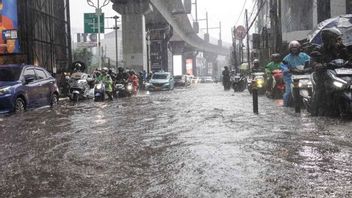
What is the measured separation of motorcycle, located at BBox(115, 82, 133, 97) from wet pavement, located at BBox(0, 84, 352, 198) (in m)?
13.1

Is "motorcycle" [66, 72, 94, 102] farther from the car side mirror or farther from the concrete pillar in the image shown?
the concrete pillar

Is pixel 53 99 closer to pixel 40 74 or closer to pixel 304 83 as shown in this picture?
pixel 40 74

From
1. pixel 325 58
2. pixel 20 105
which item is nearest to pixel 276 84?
pixel 325 58

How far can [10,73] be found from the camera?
1393cm

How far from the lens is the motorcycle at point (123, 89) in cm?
2278

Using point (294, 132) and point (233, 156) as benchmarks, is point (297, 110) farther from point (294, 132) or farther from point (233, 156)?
point (233, 156)

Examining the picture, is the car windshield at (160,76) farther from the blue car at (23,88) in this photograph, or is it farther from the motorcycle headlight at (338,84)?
the motorcycle headlight at (338,84)

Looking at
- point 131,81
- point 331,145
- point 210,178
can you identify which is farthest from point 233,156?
point 131,81

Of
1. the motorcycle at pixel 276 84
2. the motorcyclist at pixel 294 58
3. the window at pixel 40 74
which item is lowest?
the motorcycle at pixel 276 84

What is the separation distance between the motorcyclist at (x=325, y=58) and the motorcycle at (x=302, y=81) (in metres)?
0.84

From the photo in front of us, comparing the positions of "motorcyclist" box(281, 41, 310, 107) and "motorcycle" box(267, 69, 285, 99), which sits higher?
"motorcyclist" box(281, 41, 310, 107)

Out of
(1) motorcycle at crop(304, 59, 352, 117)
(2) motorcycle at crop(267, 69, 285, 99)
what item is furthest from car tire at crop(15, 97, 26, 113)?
(1) motorcycle at crop(304, 59, 352, 117)

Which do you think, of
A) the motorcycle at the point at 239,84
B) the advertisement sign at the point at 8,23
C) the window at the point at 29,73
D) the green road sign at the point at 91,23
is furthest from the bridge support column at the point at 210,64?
the window at the point at 29,73

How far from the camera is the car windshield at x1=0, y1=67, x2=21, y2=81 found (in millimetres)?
13734
